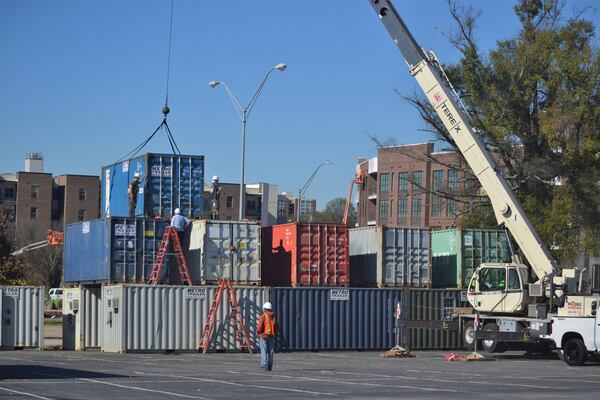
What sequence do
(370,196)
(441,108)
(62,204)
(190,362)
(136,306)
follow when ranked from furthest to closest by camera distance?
(62,204)
(370,196)
(441,108)
(136,306)
(190,362)

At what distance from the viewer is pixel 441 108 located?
116 ft

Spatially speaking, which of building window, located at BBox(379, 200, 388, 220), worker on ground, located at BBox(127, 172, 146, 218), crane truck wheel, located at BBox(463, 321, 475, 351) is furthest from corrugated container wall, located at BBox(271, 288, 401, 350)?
building window, located at BBox(379, 200, 388, 220)

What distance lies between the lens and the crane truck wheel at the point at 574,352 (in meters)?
28.2

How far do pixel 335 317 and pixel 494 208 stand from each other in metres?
6.70

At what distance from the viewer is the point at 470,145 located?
34.4 m

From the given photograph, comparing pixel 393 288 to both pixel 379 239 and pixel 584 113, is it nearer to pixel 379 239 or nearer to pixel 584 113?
pixel 379 239

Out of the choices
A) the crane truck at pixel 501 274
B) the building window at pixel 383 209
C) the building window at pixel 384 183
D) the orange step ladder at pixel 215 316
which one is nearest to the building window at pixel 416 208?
the building window at pixel 384 183

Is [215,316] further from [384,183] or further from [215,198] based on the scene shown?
[384,183]

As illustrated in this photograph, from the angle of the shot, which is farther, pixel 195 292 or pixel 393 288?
pixel 393 288

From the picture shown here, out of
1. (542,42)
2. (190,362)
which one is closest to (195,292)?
(190,362)

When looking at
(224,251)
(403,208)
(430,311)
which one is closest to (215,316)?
(224,251)

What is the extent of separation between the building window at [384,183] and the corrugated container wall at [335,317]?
59.2 meters

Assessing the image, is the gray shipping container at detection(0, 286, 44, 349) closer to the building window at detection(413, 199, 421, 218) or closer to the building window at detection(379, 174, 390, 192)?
the building window at detection(413, 199, 421, 218)

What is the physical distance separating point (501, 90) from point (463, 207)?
18.8ft
